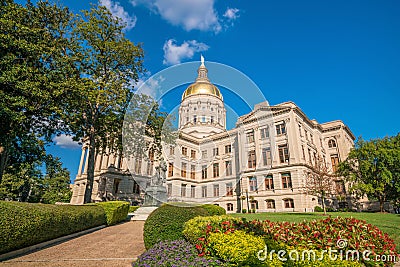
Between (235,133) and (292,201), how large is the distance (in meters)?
33.0

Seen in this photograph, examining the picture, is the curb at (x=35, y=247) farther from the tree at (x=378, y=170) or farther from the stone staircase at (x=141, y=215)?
the tree at (x=378, y=170)

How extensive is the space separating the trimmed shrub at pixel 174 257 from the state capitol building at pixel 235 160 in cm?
140

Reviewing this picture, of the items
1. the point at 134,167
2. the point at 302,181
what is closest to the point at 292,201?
the point at 302,181

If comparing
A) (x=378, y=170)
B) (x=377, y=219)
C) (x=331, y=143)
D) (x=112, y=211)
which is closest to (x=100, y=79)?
(x=112, y=211)

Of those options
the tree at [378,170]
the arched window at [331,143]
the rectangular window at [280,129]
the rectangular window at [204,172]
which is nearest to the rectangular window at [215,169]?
the rectangular window at [204,172]

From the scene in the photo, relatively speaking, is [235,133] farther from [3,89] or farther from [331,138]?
[331,138]

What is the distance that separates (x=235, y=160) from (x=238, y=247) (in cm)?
201

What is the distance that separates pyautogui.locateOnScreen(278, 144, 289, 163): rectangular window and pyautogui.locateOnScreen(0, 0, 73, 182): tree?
32026mm

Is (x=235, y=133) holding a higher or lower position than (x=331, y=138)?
lower

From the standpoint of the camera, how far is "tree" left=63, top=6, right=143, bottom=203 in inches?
754

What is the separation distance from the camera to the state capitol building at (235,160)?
534 cm

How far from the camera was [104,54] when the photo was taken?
69.7 ft

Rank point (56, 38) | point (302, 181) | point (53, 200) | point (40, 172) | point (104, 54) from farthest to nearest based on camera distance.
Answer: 1. point (53, 200)
2. point (40, 172)
3. point (302, 181)
4. point (104, 54)
5. point (56, 38)

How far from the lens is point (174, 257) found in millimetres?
5547
